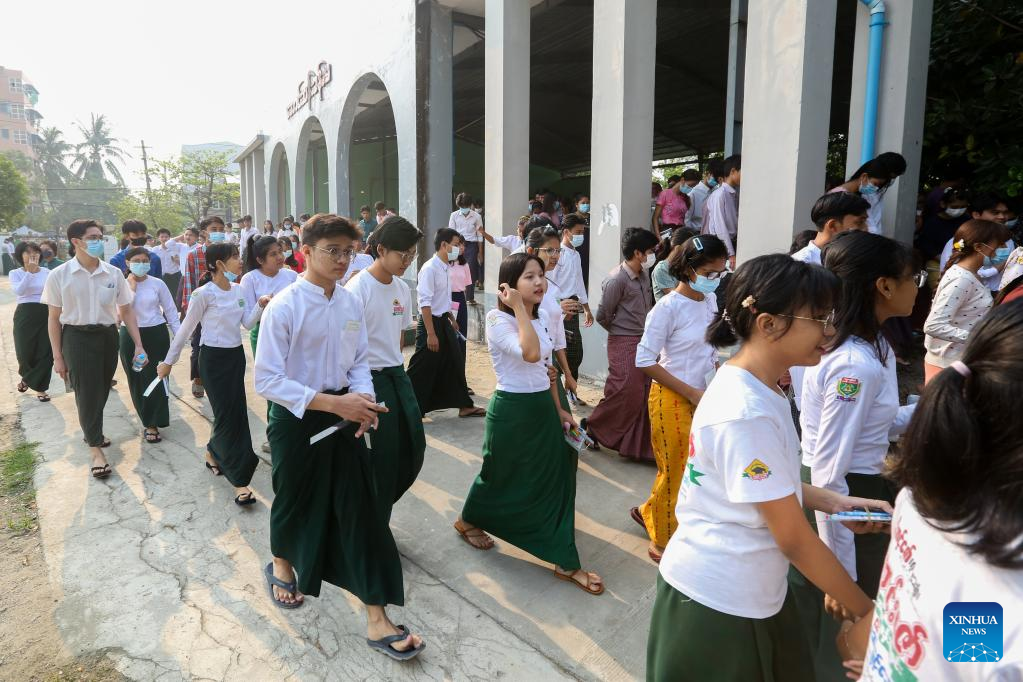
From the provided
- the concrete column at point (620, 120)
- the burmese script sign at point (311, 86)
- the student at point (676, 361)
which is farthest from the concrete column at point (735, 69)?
the burmese script sign at point (311, 86)

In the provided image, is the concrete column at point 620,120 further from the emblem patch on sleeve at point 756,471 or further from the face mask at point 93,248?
the emblem patch on sleeve at point 756,471

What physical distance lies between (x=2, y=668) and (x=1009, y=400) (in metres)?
3.41

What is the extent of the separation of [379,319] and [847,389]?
236cm

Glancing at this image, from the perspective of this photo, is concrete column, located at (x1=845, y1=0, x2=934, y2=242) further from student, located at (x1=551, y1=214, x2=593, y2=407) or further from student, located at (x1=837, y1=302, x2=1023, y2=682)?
student, located at (x1=837, y1=302, x2=1023, y2=682)

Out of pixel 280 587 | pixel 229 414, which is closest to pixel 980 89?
pixel 229 414

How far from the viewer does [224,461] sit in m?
3.97

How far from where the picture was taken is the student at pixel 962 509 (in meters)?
0.78

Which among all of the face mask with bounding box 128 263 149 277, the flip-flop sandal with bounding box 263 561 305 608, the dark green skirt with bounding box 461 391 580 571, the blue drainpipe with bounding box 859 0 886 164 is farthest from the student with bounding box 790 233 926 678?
the face mask with bounding box 128 263 149 277

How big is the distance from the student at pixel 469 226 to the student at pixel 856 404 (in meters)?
7.19

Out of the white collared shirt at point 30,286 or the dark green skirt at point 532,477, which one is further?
the white collared shirt at point 30,286

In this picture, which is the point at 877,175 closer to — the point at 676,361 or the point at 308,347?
the point at 676,361

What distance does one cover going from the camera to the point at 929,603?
0.85 meters

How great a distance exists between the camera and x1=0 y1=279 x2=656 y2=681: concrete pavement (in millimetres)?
2486

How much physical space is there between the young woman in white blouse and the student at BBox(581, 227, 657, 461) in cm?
176
